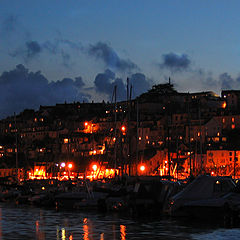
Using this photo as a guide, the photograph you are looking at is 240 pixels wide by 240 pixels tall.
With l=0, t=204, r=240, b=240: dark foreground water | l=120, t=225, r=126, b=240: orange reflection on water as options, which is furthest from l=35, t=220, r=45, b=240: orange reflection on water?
l=120, t=225, r=126, b=240: orange reflection on water

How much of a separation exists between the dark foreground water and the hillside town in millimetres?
54400

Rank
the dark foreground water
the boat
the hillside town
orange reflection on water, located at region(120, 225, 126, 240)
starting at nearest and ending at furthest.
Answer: orange reflection on water, located at region(120, 225, 126, 240) < the dark foreground water < the boat < the hillside town

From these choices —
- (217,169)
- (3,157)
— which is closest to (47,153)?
(3,157)

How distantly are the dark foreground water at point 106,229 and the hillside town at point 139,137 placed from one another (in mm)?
54400

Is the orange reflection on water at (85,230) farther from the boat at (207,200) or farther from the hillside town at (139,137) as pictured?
the hillside town at (139,137)

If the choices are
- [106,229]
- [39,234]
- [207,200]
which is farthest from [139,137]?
[39,234]

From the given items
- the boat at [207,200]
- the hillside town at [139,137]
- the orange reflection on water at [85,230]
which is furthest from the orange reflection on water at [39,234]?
the hillside town at [139,137]

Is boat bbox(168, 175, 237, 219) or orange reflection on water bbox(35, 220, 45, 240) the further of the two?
boat bbox(168, 175, 237, 219)

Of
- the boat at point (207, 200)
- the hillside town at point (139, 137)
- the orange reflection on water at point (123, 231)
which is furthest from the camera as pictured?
the hillside town at point (139, 137)

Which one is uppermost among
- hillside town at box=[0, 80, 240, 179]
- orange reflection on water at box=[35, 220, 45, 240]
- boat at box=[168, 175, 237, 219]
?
hillside town at box=[0, 80, 240, 179]

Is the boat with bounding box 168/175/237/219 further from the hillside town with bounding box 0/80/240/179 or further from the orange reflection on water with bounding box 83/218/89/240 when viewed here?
the hillside town with bounding box 0/80/240/179

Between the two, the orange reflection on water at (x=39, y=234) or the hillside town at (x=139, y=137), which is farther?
the hillside town at (x=139, y=137)

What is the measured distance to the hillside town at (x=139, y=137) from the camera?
104 m

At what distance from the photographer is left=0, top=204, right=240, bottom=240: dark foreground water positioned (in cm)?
2402
